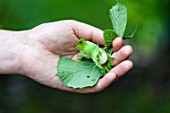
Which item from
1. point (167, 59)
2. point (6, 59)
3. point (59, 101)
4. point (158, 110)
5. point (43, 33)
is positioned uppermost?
point (43, 33)

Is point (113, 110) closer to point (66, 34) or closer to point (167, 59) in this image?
point (167, 59)

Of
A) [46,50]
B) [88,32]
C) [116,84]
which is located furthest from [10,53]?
[116,84]

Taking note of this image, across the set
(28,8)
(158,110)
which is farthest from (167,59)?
(28,8)

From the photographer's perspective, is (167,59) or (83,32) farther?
(167,59)

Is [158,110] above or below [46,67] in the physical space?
below

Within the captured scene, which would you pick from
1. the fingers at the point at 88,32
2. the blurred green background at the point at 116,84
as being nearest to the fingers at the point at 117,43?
the fingers at the point at 88,32

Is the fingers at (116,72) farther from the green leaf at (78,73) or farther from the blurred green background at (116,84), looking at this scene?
the blurred green background at (116,84)

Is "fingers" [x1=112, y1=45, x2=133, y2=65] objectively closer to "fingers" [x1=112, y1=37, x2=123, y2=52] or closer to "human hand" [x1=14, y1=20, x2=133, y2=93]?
"fingers" [x1=112, y1=37, x2=123, y2=52]

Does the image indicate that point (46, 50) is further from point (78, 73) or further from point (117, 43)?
point (117, 43)
